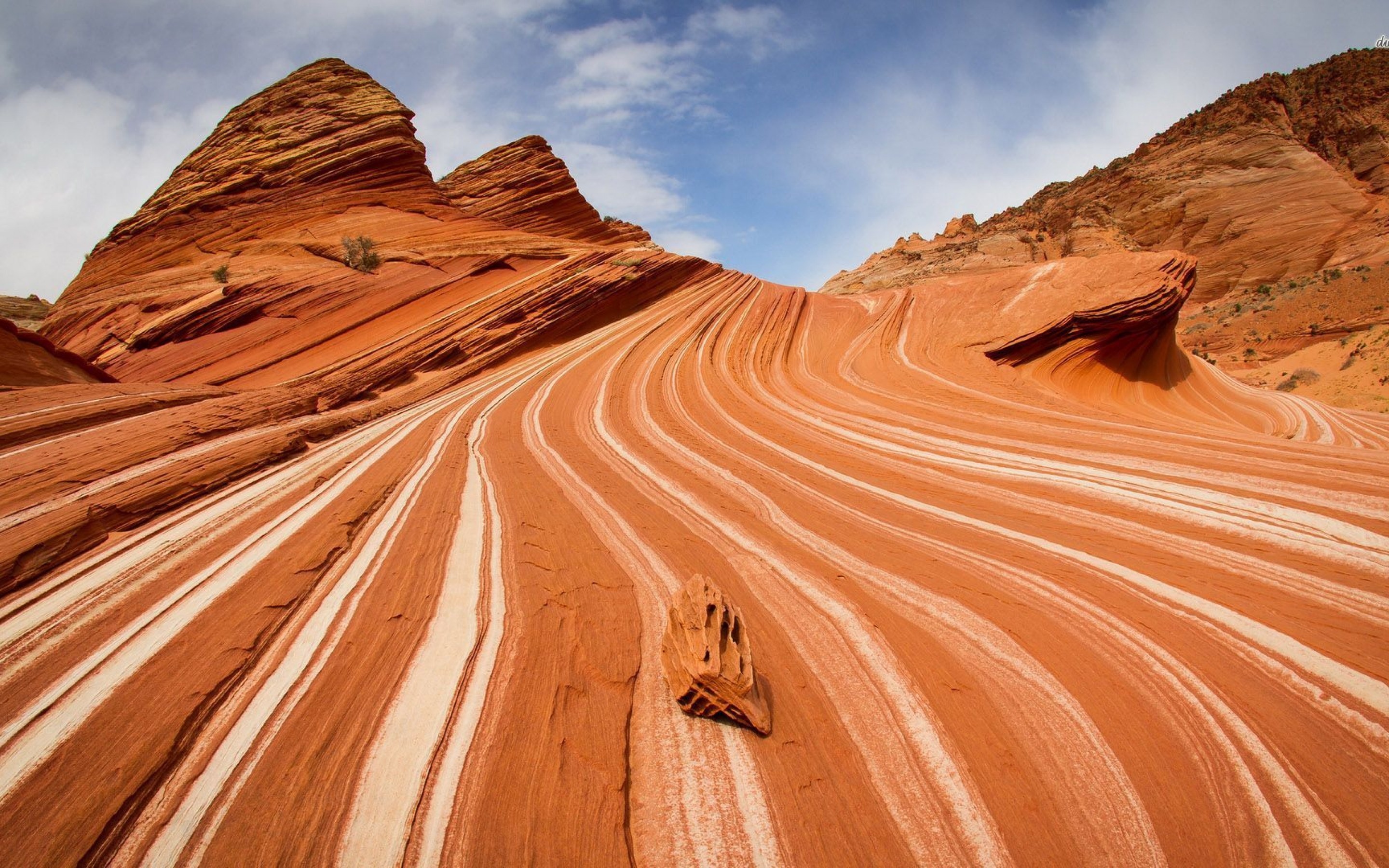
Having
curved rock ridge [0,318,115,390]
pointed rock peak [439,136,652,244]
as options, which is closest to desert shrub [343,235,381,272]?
pointed rock peak [439,136,652,244]

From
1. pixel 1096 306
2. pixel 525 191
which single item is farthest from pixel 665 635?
pixel 525 191

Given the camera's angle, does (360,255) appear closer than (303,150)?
Yes

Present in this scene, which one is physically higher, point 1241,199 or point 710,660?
point 1241,199

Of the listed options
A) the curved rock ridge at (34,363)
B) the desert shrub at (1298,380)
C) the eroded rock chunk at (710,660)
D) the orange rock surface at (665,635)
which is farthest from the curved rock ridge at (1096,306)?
the curved rock ridge at (34,363)

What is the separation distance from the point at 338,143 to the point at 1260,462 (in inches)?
987

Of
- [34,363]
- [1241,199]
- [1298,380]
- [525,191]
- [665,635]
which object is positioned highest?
[1241,199]

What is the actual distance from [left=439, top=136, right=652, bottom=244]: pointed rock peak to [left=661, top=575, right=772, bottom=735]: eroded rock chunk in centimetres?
2066

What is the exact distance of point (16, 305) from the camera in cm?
1950

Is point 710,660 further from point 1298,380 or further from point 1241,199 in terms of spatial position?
point 1241,199

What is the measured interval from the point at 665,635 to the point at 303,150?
23.1m

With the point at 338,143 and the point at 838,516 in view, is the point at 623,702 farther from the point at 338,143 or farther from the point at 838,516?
the point at 338,143

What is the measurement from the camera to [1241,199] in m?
38.0

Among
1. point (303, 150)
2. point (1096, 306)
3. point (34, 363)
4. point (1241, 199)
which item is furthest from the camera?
point (1241, 199)

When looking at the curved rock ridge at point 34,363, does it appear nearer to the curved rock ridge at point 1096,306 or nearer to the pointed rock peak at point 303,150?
the pointed rock peak at point 303,150
